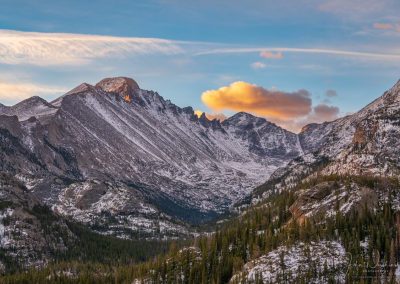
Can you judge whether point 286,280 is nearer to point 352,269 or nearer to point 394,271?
point 352,269

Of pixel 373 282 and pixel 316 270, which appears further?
pixel 316 270

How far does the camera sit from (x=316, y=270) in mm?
197250

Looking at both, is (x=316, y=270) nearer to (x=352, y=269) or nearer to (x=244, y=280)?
(x=352, y=269)

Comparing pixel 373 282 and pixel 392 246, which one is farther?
pixel 392 246

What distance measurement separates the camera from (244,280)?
199 meters

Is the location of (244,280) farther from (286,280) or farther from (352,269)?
(352,269)

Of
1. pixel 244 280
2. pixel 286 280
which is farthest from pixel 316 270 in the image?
pixel 244 280

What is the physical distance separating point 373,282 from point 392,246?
20.0m

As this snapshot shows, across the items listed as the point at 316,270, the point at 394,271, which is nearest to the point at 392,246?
the point at 394,271

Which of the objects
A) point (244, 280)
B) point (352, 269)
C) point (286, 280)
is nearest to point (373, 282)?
point (352, 269)

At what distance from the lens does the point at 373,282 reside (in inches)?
7283

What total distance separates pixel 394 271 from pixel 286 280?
33987 mm

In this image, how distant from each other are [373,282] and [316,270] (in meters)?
19.3

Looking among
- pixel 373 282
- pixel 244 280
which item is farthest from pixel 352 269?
pixel 244 280
